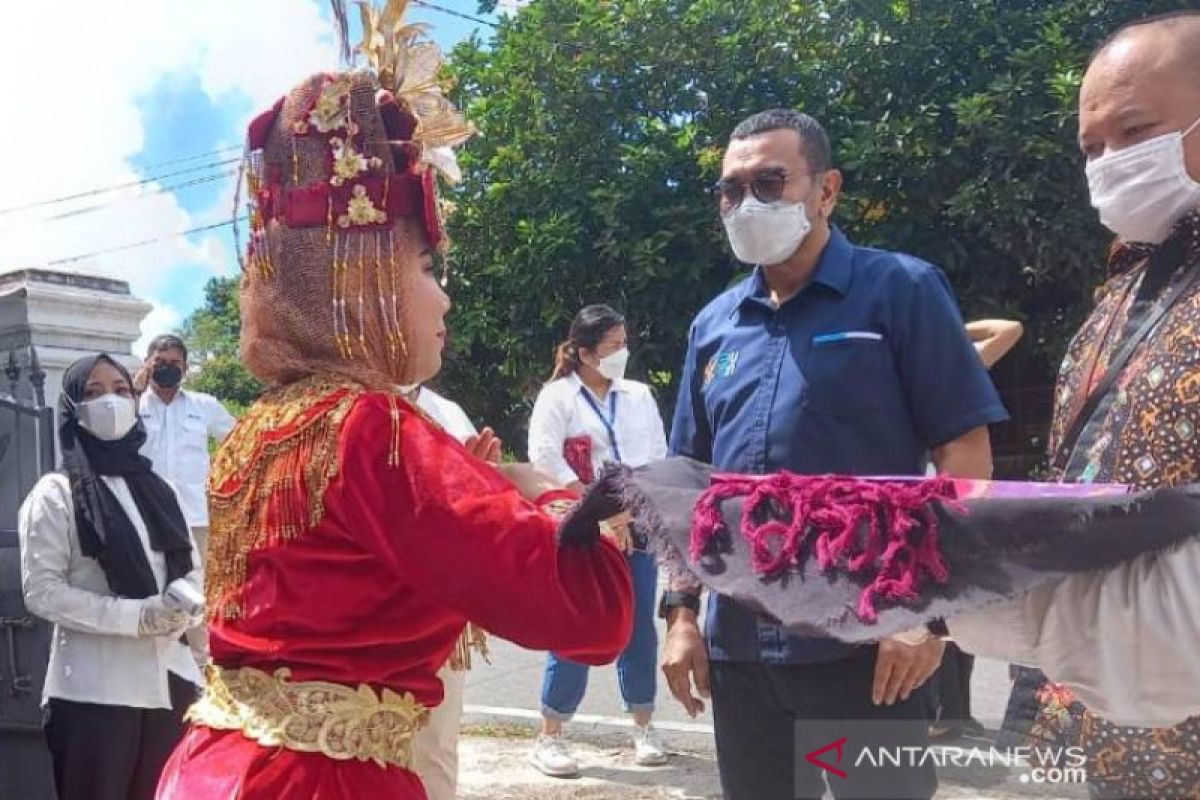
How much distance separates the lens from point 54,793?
11.8ft

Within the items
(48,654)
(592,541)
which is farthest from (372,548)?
(48,654)

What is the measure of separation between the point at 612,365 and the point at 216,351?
41.5m

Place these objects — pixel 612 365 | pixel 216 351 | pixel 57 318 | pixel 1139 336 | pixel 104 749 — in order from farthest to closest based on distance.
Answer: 1. pixel 216 351
2. pixel 612 365
3. pixel 57 318
4. pixel 104 749
5. pixel 1139 336

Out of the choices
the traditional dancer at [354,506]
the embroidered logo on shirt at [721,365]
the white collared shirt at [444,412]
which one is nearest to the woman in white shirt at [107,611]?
the white collared shirt at [444,412]

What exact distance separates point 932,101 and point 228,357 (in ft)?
112

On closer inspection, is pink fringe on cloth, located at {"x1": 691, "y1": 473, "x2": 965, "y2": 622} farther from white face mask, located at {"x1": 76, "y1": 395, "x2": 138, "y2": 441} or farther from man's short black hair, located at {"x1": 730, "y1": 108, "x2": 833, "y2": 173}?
white face mask, located at {"x1": 76, "y1": 395, "x2": 138, "y2": 441}

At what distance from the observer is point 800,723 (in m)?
2.24

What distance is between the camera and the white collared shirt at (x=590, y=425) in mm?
5305

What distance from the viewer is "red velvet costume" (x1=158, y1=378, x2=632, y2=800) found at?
1.63 meters

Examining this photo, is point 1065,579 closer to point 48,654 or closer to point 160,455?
point 48,654

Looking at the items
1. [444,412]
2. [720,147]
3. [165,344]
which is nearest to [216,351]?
[720,147]

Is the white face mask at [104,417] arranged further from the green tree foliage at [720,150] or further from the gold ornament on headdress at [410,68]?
the green tree foliage at [720,150]

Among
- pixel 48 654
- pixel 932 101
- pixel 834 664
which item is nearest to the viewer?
pixel 834 664

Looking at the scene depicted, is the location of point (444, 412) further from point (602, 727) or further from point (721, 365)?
point (602, 727)
